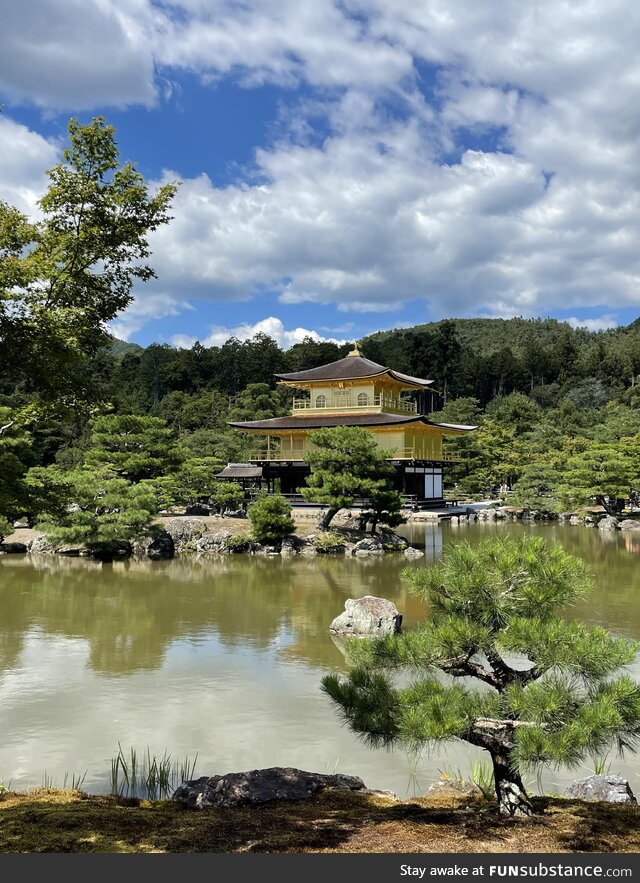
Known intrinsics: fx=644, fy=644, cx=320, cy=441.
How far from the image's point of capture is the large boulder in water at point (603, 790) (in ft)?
13.5

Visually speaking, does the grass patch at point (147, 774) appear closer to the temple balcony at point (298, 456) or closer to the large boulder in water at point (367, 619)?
the large boulder in water at point (367, 619)

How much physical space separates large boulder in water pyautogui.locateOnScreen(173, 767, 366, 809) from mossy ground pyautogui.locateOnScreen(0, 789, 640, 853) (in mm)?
196

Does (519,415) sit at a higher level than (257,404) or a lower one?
lower

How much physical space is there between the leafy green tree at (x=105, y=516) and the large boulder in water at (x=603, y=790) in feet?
44.0

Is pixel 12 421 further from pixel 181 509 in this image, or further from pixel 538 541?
pixel 181 509

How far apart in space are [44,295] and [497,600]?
4.28 metres

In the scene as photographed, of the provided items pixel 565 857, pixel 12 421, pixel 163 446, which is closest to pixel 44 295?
pixel 12 421

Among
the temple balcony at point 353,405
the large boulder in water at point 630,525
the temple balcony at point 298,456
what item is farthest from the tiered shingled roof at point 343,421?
the large boulder in water at point 630,525

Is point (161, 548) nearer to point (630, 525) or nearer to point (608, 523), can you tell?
point (608, 523)

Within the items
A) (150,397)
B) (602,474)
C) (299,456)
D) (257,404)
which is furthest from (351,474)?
(150,397)

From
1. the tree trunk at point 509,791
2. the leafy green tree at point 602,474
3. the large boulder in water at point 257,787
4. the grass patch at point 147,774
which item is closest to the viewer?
the tree trunk at point 509,791

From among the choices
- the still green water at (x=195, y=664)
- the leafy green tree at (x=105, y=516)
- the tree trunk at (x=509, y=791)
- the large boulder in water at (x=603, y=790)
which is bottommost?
the still green water at (x=195, y=664)

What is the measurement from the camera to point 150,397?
197ft

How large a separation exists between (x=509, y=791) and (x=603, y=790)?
121 cm
